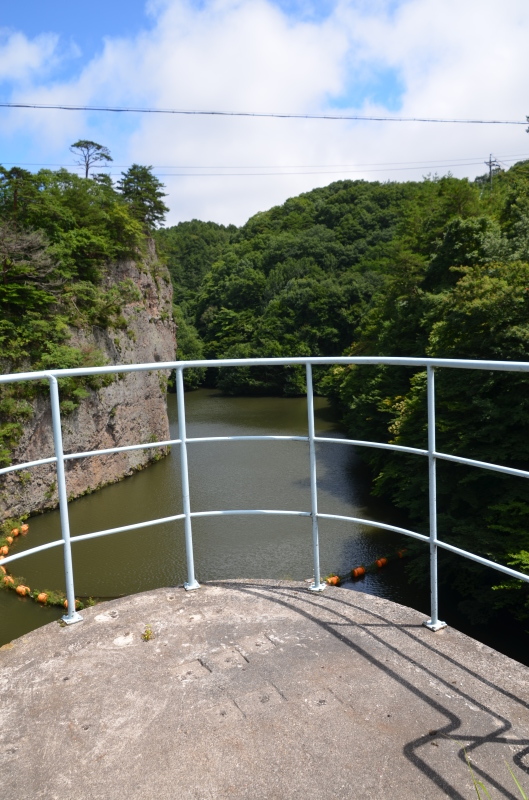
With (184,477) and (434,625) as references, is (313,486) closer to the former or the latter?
(184,477)

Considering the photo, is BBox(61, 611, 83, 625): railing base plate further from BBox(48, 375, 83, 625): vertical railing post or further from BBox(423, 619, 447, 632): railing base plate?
BBox(423, 619, 447, 632): railing base plate

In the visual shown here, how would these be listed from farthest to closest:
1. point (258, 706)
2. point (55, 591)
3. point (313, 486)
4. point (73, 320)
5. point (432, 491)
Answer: point (73, 320) → point (55, 591) → point (313, 486) → point (432, 491) → point (258, 706)

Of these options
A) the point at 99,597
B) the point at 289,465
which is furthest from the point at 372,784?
the point at 289,465

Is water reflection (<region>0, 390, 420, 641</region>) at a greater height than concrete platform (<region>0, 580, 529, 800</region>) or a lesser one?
lesser

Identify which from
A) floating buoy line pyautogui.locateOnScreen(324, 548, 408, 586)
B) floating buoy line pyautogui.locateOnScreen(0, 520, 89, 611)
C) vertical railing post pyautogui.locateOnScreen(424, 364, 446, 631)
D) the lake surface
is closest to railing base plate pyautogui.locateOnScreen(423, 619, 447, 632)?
vertical railing post pyautogui.locateOnScreen(424, 364, 446, 631)

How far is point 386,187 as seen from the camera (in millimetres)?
60781

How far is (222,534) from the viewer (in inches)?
575

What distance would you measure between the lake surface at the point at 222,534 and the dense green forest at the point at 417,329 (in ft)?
3.74

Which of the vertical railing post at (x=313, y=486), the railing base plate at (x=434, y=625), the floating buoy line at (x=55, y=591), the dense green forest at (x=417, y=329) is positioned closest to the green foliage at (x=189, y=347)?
the dense green forest at (x=417, y=329)

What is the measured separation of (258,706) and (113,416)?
1971 cm

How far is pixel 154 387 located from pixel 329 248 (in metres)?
32.4

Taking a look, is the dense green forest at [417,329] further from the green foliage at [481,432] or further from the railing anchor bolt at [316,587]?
the railing anchor bolt at [316,587]

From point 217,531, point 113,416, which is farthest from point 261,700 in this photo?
point 113,416

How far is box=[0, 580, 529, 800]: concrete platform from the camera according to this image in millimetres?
1792
